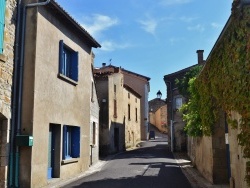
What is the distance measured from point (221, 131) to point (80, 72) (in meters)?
6.43

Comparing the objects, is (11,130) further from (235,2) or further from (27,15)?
(235,2)

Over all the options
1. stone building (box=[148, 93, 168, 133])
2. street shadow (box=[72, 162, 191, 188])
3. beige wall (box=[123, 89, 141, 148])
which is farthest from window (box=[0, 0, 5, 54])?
stone building (box=[148, 93, 168, 133])

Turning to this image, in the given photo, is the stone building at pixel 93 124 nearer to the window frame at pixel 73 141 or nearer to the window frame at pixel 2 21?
the window frame at pixel 73 141

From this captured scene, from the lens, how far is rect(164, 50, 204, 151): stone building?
91.9ft

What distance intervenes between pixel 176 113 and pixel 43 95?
2038 cm

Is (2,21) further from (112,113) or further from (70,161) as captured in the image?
(112,113)

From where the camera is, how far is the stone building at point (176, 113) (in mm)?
28016

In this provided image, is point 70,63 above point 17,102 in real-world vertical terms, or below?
above

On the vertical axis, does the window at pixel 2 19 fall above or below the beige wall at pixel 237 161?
above

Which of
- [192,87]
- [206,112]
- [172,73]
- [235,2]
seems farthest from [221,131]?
[172,73]

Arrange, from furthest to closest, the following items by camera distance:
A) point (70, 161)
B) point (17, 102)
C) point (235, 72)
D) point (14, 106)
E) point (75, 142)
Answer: point (75, 142) < point (70, 161) < point (17, 102) < point (14, 106) < point (235, 72)

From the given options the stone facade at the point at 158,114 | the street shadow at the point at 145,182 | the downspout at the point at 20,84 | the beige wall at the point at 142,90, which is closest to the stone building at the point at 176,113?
the beige wall at the point at 142,90

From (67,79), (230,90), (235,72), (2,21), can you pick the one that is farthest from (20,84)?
(235,72)

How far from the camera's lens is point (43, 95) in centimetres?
1045
